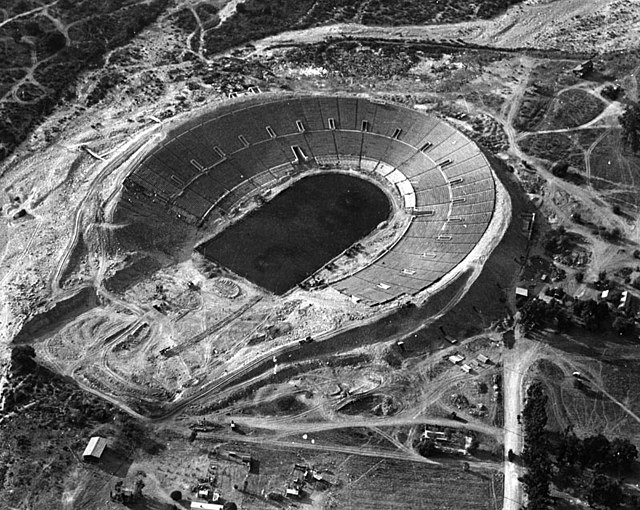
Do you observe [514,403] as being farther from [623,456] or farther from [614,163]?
[614,163]

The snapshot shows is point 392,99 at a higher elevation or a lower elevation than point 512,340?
higher

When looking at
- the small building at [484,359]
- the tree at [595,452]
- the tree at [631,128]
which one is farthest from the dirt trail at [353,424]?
the tree at [631,128]

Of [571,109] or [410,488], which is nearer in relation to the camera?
[410,488]

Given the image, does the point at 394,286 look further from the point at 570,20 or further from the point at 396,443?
the point at 570,20

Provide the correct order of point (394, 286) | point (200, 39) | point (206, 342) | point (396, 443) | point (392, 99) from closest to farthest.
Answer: point (396, 443), point (206, 342), point (394, 286), point (392, 99), point (200, 39)

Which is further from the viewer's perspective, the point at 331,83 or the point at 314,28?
the point at 314,28

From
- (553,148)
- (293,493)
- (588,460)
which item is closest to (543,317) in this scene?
(588,460)

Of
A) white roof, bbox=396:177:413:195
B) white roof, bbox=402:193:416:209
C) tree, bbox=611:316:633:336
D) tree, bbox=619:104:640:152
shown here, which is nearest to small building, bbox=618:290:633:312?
tree, bbox=611:316:633:336

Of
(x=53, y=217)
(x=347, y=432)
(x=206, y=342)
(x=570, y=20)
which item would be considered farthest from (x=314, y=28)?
(x=347, y=432)
